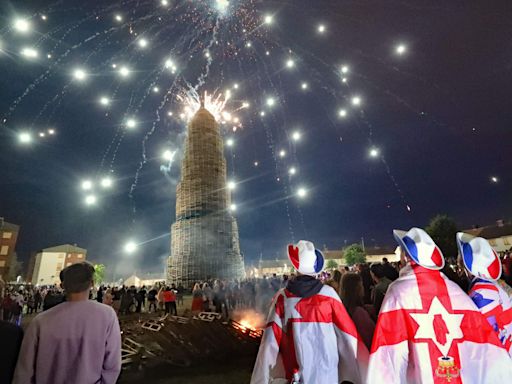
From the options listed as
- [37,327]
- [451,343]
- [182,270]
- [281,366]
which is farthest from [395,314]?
[182,270]

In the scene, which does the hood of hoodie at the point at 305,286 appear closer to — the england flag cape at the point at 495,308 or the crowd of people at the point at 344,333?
the crowd of people at the point at 344,333

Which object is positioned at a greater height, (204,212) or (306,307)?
(204,212)

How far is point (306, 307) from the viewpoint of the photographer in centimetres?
279

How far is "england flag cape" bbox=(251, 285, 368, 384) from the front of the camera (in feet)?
8.66

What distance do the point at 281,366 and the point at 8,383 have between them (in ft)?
7.94

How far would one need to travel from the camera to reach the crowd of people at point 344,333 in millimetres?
2197

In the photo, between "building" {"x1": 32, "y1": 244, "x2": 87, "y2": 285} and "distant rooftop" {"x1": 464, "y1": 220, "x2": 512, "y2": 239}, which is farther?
"building" {"x1": 32, "y1": 244, "x2": 87, "y2": 285}

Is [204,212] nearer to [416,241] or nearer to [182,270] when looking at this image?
[182,270]

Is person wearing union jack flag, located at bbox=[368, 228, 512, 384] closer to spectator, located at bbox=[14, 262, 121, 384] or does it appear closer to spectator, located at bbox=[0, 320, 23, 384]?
spectator, located at bbox=[14, 262, 121, 384]

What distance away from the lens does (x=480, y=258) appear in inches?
106

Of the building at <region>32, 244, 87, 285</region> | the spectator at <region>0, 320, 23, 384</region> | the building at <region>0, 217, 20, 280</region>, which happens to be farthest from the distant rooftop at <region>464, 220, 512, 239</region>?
the building at <region>0, 217, 20, 280</region>

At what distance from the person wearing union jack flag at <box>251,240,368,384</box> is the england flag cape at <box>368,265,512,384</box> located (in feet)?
1.61

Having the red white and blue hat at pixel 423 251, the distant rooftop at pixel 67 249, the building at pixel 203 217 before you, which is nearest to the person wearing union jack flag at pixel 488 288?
the red white and blue hat at pixel 423 251

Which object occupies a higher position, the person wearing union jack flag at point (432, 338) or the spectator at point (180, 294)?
the person wearing union jack flag at point (432, 338)
